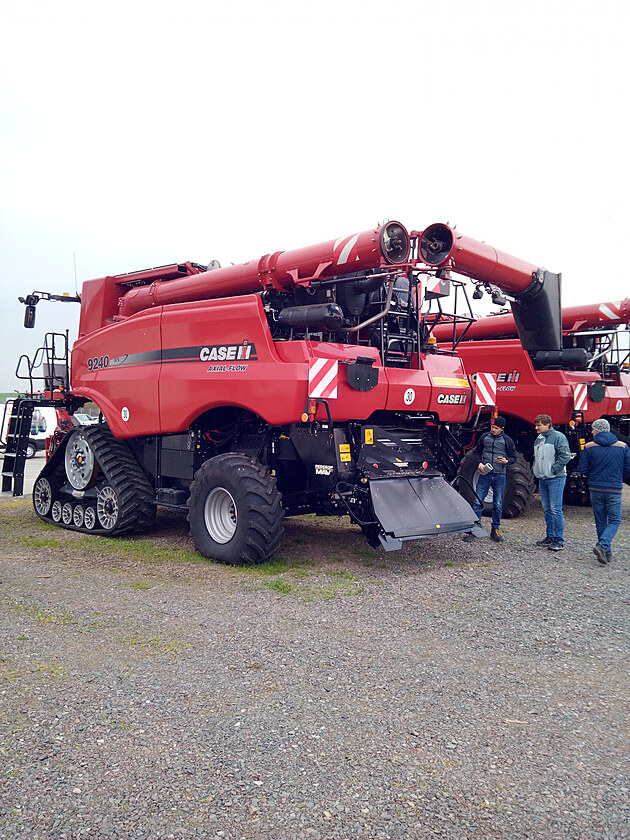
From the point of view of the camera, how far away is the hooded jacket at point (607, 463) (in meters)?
7.70

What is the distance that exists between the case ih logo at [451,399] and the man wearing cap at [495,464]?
623 millimetres

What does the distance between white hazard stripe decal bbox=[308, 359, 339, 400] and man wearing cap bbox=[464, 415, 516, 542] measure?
275cm

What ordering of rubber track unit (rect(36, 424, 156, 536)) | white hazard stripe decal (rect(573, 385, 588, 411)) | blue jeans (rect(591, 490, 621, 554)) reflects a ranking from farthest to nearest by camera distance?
white hazard stripe decal (rect(573, 385, 588, 411)), rubber track unit (rect(36, 424, 156, 536)), blue jeans (rect(591, 490, 621, 554))

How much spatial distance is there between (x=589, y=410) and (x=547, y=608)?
594 cm

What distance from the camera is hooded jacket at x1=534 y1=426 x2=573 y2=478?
860 cm

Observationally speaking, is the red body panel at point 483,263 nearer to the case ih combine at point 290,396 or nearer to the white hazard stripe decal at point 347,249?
the case ih combine at point 290,396

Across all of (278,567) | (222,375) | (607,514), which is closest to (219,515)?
(278,567)

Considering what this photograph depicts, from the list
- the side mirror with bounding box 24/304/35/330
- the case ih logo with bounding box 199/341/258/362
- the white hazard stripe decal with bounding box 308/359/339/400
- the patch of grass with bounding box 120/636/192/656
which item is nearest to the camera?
the patch of grass with bounding box 120/636/192/656

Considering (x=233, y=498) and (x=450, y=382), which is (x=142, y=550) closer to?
(x=233, y=498)

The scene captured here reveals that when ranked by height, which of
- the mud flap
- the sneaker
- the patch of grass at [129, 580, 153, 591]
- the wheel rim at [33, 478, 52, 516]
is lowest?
the patch of grass at [129, 580, 153, 591]

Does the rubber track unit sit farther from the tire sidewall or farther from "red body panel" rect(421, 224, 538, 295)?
"red body panel" rect(421, 224, 538, 295)

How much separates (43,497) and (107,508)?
176 centimetres

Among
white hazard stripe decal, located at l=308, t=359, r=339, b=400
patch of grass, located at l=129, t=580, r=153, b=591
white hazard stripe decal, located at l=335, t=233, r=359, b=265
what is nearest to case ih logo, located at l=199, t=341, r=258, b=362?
white hazard stripe decal, located at l=308, t=359, r=339, b=400

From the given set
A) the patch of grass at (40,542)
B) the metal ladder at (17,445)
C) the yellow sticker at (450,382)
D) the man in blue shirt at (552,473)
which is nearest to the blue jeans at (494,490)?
the man in blue shirt at (552,473)
